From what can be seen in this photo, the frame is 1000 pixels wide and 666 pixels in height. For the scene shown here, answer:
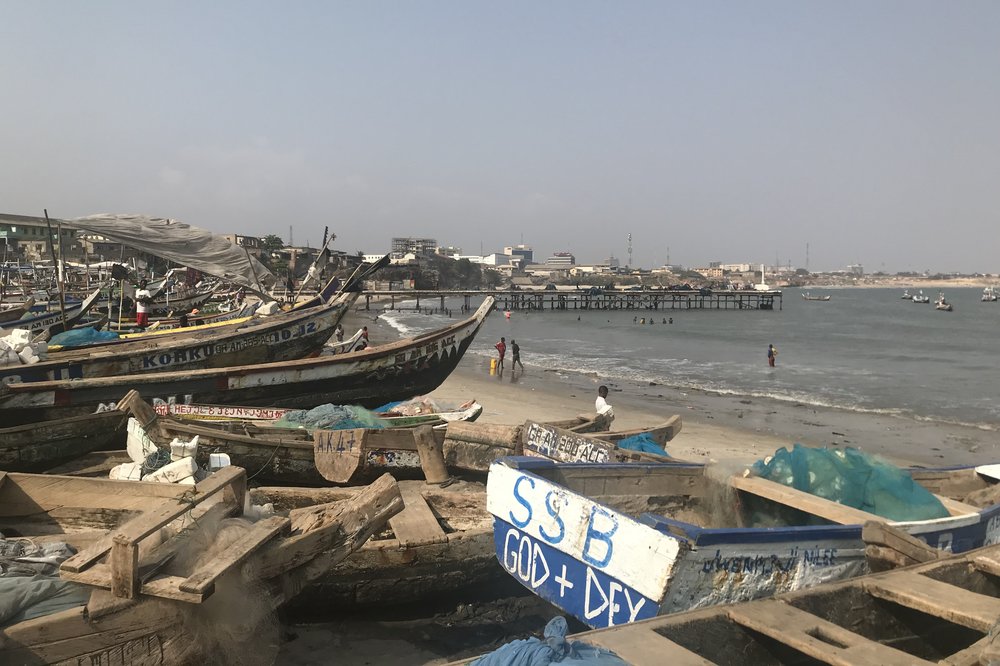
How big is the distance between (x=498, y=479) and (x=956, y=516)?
352 cm

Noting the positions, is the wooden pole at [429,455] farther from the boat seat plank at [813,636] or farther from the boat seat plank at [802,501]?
the boat seat plank at [813,636]

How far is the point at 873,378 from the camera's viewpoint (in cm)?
3159

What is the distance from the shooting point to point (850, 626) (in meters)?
4.07

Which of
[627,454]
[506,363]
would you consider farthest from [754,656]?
[506,363]

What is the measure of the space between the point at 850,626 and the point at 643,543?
50.5 inches

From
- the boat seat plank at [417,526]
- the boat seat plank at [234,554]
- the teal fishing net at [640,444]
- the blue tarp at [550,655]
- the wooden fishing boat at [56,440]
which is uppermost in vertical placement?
the blue tarp at [550,655]

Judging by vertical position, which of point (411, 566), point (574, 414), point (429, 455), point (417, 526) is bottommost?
point (574, 414)

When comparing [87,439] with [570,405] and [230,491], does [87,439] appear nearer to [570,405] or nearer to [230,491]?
[230,491]

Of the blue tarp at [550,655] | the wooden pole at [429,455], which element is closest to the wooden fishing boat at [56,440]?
the wooden pole at [429,455]

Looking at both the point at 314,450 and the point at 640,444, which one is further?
the point at 640,444

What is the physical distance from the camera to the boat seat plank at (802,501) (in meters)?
5.05

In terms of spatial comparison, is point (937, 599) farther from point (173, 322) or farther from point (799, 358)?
point (799, 358)

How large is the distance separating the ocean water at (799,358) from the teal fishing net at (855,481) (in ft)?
62.9

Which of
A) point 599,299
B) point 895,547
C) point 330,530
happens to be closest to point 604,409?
point 895,547
